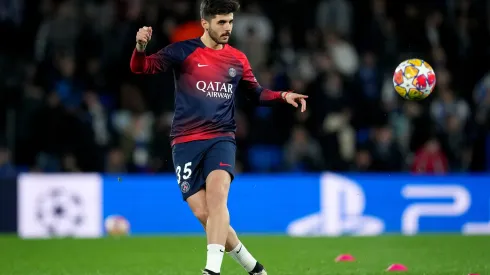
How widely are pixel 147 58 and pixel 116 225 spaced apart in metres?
8.23

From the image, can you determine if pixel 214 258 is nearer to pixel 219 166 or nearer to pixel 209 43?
pixel 219 166

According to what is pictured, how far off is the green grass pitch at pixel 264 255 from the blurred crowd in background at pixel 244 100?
2.36m

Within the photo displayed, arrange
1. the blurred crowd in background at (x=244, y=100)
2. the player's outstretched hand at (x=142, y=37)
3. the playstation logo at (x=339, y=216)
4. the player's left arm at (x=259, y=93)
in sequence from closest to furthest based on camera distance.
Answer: the player's outstretched hand at (x=142, y=37) → the player's left arm at (x=259, y=93) → the playstation logo at (x=339, y=216) → the blurred crowd in background at (x=244, y=100)

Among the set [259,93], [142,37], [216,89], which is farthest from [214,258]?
[142,37]

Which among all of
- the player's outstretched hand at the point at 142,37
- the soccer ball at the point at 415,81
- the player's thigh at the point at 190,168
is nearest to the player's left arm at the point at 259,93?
the player's thigh at the point at 190,168

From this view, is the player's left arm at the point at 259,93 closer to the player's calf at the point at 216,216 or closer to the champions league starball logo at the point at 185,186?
the player's calf at the point at 216,216

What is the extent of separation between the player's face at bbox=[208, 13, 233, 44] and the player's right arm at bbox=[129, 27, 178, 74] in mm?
379

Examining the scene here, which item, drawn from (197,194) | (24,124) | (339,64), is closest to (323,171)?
(339,64)

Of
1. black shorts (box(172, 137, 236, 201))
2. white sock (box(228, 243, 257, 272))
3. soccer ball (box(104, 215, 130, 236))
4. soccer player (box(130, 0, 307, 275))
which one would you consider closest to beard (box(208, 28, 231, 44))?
soccer player (box(130, 0, 307, 275))

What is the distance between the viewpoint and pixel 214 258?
7.92m

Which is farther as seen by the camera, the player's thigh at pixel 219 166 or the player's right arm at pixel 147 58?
the player's thigh at pixel 219 166

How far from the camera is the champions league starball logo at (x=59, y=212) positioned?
15703mm

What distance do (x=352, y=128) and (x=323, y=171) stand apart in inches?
41.6

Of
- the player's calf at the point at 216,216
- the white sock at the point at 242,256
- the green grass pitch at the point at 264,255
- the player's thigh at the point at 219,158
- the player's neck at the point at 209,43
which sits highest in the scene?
the player's neck at the point at 209,43
